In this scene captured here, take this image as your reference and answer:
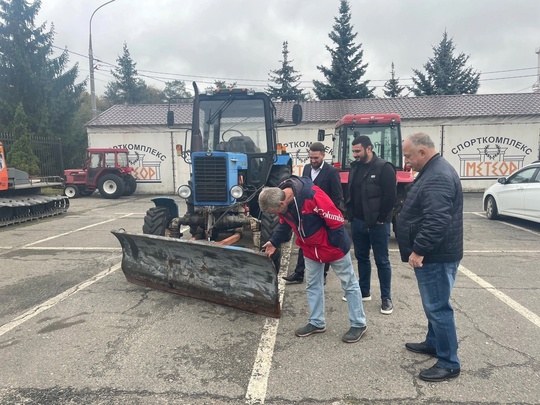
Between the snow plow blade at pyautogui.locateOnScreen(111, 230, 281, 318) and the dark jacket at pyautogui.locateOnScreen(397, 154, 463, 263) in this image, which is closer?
the dark jacket at pyautogui.locateOnScreen(397, 154, 463, 263)

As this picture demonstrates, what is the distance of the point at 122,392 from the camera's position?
2.88 meters

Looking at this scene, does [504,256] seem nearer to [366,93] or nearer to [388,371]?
[388,371]

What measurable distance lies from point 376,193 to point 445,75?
33066 mm

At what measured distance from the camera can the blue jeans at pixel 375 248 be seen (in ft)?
13.8

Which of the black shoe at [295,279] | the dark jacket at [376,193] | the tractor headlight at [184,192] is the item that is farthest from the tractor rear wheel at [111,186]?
the dark jacket at [376,193]

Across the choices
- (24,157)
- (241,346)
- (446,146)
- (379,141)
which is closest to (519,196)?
(379,141)

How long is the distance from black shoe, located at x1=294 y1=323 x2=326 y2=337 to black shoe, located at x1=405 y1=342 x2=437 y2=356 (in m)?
0.78

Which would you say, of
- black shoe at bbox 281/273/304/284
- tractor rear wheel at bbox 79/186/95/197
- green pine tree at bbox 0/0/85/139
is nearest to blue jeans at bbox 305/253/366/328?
black shoe at bbox 281/273/304/284

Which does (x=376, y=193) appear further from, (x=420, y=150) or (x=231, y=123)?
(x=231, y=123)

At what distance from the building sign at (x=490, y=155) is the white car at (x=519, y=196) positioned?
7784 mm

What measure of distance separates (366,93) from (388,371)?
29630 millimetres

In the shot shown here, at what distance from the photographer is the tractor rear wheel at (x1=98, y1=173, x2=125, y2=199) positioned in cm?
1659

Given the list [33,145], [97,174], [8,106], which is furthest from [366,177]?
[8,106]

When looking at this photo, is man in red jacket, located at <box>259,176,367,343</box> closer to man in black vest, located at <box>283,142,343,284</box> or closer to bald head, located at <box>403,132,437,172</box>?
bald head, located at <box>403,132,437,172</box>
